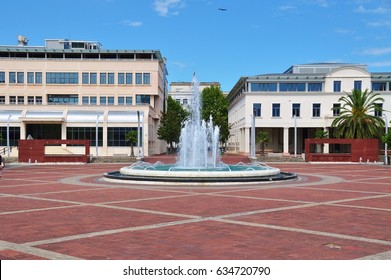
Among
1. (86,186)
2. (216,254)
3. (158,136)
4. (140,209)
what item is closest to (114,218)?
(140,209)

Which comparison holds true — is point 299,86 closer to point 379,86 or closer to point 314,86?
point 314,86

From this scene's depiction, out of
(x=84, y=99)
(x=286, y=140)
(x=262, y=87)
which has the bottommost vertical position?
(x=286, y=140)

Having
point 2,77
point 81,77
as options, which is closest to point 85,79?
point 81,77

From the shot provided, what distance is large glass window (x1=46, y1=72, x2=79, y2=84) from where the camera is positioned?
61969 mm

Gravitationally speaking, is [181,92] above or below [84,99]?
above

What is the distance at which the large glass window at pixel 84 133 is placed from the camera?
5375 centimetres

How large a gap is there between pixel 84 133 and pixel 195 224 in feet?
147

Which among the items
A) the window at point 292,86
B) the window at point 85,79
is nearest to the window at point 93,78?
the window at point 85,79

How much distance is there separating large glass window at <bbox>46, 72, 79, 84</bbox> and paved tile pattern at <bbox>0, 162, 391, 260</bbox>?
45.8m

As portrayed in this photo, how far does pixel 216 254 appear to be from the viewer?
25.9ft

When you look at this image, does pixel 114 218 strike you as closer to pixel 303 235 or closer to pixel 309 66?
pixel 303 235

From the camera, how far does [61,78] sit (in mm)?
62156

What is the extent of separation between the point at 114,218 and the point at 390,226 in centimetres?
645

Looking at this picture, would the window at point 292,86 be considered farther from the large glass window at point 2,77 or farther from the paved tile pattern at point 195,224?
the paved tile pattern at point 195,224
